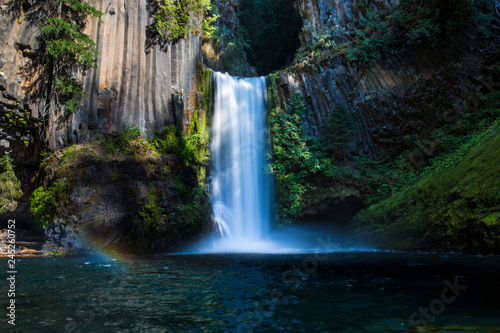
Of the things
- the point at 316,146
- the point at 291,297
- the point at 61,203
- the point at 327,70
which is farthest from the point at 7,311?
the point at 327,70

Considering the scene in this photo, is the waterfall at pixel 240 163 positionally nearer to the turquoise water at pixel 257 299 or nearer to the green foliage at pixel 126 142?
the green foliage at pixel 126 142

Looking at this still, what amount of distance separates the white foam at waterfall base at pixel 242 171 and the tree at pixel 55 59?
763 centimetres

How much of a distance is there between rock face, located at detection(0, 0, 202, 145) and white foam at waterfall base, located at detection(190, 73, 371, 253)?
242cm

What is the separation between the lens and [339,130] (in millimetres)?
17703

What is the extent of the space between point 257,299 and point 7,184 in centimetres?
1485

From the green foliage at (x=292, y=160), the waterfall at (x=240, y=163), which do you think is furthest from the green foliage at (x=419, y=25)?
the waterfall at (x=240, y=163)

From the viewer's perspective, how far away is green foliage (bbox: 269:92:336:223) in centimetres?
1750

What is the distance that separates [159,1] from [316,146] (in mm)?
12625

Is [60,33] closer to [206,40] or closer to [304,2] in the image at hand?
[206,40]

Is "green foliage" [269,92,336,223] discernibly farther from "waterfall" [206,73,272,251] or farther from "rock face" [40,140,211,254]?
"rock face" [40,140,211,254]

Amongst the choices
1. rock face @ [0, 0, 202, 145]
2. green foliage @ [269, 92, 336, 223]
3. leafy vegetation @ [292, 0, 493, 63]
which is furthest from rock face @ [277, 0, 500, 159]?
rock face @ [0, 0, 202, 145]

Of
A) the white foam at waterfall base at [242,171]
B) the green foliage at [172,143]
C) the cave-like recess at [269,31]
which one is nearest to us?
the green foliage at [172,143]

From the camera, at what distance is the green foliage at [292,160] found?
17500 millimetres

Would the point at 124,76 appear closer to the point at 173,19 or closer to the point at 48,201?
the point at 173,19
